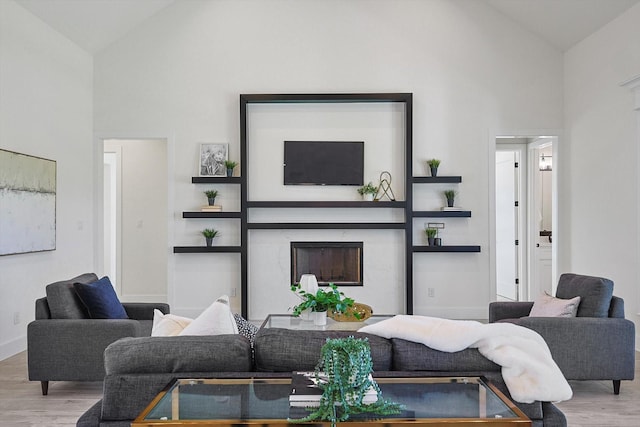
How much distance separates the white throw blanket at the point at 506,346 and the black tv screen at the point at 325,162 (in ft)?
14.2

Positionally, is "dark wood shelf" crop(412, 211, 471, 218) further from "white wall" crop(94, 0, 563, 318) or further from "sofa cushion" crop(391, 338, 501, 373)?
"sofa cushion" crop(391, 338, 501, 373)

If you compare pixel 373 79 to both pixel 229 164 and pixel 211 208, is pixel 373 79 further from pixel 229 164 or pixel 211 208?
pixel 211 208

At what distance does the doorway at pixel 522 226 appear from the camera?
7.52m

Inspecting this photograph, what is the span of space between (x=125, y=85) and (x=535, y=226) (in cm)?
556

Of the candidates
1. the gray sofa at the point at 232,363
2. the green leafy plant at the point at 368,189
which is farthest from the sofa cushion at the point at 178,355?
the green leafy plant at the point at 368,189

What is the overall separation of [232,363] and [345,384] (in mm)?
649

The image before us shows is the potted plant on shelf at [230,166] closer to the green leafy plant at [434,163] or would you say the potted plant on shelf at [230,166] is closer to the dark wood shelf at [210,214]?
the dark wood shelf at [210,214]

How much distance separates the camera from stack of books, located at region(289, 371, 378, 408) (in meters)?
1.75

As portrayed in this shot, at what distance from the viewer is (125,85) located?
6613mm

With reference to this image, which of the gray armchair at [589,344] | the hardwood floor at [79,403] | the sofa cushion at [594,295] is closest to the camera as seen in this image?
the hardwood floor at [79,403]

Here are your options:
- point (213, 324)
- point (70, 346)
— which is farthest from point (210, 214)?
point (213, 324)

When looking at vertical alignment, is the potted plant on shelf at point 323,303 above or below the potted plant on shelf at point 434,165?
below

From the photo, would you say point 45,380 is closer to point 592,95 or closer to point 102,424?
point 102,424

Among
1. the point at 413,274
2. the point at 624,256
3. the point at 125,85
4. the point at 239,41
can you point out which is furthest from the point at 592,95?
the point at 125,85
